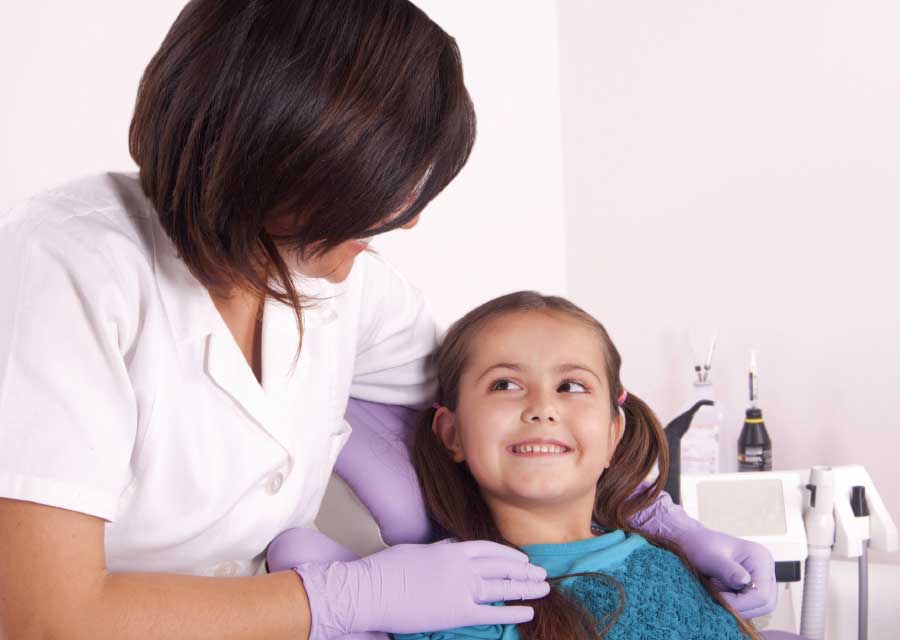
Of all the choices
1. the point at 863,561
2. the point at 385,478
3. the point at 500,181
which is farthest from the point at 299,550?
the point at 500,181

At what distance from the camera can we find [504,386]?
55.2 inches

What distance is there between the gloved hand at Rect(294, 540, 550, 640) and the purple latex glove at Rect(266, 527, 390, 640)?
0.31ft

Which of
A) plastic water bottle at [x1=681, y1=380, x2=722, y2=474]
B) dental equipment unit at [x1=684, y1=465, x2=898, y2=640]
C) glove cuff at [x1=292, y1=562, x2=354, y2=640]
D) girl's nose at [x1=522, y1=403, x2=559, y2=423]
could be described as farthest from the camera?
plastic water bottle at [x1=681, y1=380, x2=722, y2=474]

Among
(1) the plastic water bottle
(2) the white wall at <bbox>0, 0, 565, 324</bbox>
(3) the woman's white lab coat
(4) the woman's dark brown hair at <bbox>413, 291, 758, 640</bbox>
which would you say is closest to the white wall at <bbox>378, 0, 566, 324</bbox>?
(2) the white wall at <bbox>0, 0, 565, 324</bbox>

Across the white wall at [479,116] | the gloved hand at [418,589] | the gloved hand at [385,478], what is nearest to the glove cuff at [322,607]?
the gloved hand at [418,589]

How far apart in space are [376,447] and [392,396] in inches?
→ 3.6

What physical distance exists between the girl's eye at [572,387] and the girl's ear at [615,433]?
8 cm

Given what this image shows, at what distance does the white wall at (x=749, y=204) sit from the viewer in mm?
2217

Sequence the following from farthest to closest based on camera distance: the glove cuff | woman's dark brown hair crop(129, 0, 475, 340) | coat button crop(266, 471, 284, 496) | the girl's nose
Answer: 1. the girl's nose
2. coat button crop(266, 471, 284, 496)
3. the glove cuff
4. woman's dark brown hair crop(129, 0, 475, 340)

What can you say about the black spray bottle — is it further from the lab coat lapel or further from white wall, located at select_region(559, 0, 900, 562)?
the lab coat lapel

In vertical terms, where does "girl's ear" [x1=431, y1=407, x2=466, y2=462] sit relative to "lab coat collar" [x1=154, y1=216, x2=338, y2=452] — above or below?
below

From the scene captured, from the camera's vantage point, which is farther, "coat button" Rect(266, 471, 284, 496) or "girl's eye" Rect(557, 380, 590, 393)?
"girl's eye" Rect(557, 380, 590, 393)

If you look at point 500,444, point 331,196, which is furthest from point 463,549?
point 331,196

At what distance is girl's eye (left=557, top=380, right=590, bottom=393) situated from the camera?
4.60 feet
